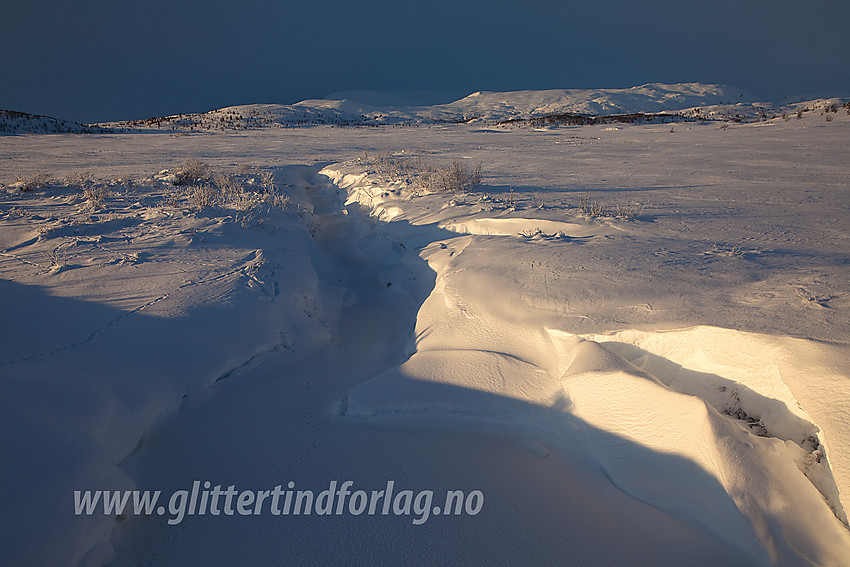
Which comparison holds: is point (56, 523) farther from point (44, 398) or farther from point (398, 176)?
point (398, 176)

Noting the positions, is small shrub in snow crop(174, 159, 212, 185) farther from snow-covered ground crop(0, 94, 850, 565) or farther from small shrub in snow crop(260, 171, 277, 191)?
snow-covered ground crop(0, 94, 850, 565)

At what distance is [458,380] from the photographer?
2.87 m

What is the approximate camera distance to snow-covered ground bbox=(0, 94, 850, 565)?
1795 mm

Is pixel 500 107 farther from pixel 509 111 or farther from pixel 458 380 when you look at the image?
pixel 458 380

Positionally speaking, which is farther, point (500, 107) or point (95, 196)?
point (500, 107)

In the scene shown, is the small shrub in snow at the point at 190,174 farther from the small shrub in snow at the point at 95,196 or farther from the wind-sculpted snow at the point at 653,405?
the wind-sculpted snow at the point at 653,405

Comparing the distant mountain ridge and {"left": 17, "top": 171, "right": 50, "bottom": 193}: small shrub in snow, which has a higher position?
the distant mountain ridge

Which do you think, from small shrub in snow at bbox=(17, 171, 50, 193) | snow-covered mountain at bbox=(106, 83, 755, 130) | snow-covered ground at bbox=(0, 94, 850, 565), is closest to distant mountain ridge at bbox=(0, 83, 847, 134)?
snow-covered mountain at bbox=(106, 83, 755, 130)

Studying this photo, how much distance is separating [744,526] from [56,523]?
2.75 metres

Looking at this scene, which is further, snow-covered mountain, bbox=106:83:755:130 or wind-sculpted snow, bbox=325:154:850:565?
snow-covered mountain, bbox=106:83:755:130

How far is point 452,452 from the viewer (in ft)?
7.84

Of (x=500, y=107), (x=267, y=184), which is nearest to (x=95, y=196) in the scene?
(x=267, y=184)

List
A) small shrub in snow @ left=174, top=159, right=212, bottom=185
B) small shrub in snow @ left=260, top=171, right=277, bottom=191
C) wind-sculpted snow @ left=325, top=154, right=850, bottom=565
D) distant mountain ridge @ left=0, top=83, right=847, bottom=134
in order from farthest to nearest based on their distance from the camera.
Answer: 1. distant mountain ridge @ left=0, top=83, right=847, bottom=134
2. small shrub in snow @ left=260, top=171, right=277, bottom=191
3. small shrub in snow @ left=174, top=159, right=212, bottom=185
4. wind-sculpted snow @ left=325, top=154, right=850, bottom=565

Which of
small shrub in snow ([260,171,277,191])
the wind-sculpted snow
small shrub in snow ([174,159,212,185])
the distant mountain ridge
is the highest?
the distant mountain ridge
